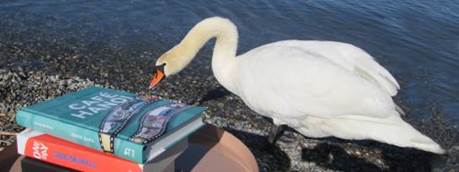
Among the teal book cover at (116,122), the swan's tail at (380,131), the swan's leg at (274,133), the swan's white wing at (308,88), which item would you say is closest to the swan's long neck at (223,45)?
the swan's white wing at (308,88)

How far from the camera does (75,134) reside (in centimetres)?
223

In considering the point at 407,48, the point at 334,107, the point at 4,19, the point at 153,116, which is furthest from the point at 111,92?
the point at 407,48

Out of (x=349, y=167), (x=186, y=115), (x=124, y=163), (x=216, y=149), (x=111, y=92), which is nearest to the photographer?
(x=124, y=163)

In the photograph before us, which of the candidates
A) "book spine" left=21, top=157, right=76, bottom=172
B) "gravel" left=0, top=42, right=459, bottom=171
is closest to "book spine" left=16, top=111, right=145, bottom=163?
"book spine" left=21, top=157, right=76, bottom=172

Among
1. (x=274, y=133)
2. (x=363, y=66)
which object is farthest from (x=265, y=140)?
(x=363, y=66)

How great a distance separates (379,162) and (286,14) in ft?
13.4

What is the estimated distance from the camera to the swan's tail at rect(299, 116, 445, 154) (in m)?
3.73

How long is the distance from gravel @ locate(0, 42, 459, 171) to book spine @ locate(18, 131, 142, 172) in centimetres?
209

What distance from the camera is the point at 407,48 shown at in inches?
305

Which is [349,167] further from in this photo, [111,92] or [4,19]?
[4,19]

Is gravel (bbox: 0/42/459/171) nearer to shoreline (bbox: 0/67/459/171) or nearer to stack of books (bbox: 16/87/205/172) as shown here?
shoreline (bbox: 0/67/459/171)

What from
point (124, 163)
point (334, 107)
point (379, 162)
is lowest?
point (379, 162)

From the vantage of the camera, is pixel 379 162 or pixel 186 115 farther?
pixel 379 162

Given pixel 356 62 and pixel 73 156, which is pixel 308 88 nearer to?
pixel 356 62
